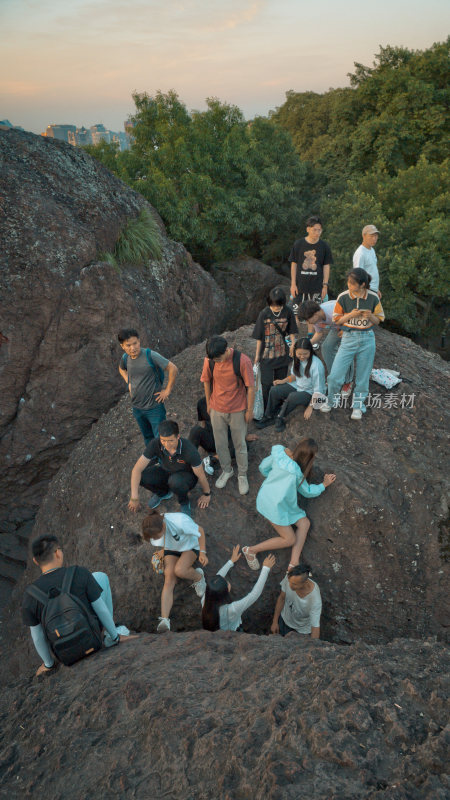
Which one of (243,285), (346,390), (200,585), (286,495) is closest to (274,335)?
(346,390)

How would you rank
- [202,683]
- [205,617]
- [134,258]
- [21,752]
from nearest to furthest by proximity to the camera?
1. [21,752]
2. [202,683]
3. [205,617]
4. [134,258]

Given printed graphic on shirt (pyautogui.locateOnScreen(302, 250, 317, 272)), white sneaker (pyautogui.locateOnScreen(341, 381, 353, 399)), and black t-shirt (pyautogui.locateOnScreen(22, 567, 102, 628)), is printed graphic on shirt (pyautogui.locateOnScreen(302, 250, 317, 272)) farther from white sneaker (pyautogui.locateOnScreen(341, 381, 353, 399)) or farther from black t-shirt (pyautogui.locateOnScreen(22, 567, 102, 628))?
black t-shirt (pyautogui.locateOnScreen(22, 567, 102, 628))

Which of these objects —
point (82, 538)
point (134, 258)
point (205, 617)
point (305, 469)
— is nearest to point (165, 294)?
point (134, 258)

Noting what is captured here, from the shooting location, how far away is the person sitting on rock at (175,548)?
4.03m

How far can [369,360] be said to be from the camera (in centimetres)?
552

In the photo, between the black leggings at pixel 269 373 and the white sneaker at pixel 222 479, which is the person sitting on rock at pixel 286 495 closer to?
the white sneaker at pixel 222 479

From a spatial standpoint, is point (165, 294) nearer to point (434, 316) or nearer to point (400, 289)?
point (400, 289)

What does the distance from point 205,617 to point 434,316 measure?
14850 mm

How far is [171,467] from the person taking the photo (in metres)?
4.73

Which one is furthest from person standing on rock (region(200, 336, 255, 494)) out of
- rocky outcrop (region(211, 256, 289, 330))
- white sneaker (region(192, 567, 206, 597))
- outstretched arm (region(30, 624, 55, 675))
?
rocky outcrop (region(211, 256, 289, 330))

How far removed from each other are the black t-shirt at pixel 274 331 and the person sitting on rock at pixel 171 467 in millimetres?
1622

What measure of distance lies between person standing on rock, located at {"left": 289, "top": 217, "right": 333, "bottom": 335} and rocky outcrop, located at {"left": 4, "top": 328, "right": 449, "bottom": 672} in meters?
1.77

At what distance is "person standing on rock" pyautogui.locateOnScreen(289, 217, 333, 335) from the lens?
6699mm

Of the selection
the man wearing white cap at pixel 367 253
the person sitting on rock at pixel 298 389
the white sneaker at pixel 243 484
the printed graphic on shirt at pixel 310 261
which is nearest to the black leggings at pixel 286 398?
the person sitting on rock at pixel 298 389
